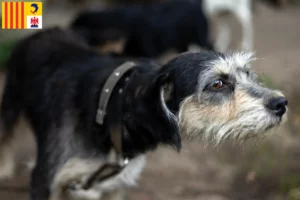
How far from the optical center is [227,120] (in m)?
3.09

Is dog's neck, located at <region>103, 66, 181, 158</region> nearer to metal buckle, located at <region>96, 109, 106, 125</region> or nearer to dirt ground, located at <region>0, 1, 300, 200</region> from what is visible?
metal buckle, located at <region>96, 109, 106, 125</region>

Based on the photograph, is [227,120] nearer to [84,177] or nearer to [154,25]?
[84,177]

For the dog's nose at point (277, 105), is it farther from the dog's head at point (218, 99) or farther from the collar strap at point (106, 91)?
the collar strap at point (106, 91)

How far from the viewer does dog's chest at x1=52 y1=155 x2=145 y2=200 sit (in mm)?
3525

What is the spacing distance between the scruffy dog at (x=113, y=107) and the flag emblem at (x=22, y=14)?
504 millimetres

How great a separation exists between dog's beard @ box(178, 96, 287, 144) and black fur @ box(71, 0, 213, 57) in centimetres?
268

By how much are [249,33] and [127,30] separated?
2136mm

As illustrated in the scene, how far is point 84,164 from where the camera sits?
3.53 meters

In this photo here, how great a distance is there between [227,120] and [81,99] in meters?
1.00

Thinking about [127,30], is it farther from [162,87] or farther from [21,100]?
[162,87]

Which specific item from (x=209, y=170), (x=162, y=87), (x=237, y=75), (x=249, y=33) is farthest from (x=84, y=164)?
(x=249, y=33)

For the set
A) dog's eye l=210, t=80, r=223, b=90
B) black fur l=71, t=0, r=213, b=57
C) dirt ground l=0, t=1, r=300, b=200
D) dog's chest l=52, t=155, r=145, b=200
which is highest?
black fur l=71, t=0, r=213, b=57

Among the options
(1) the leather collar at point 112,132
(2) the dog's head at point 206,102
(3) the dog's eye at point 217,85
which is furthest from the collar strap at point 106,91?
(3) the dog's eye at point 217,85

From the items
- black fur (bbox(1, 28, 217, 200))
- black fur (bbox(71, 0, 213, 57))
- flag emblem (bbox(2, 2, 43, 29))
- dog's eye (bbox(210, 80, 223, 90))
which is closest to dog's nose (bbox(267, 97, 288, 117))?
dog's eye (bbox(210, 80, 223, 90))
